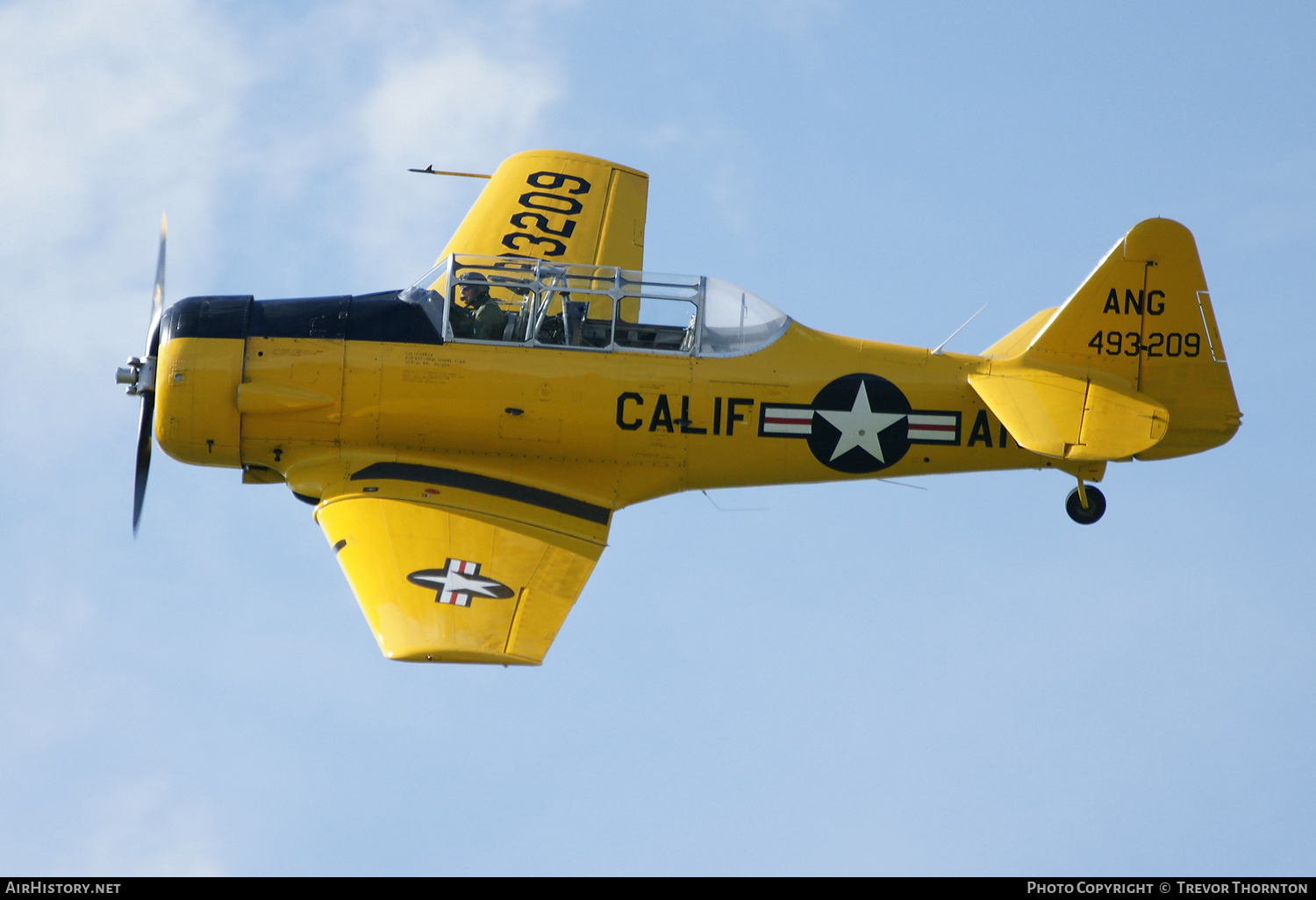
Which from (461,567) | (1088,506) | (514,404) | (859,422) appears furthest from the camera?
(1088,506)

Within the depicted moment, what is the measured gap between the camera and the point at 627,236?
54.2ft

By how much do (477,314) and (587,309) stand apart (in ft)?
3.11

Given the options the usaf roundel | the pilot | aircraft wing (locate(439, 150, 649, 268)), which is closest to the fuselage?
the usaf roundel

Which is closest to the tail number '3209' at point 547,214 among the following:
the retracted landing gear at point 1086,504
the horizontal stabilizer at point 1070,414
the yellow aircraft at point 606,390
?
the yellow aircraft at point 606,390

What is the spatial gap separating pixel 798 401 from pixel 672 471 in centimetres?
126

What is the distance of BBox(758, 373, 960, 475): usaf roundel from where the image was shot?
563 inches

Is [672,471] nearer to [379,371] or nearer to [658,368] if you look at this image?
[658,368]

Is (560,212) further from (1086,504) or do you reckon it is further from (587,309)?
(1086,504)

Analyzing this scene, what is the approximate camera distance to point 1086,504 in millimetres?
14648

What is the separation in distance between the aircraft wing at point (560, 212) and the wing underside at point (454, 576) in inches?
137

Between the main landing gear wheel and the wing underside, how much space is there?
4280 millimetres

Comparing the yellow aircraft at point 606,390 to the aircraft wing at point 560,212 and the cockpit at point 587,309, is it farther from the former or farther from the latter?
the aircraft wing at point 560,212

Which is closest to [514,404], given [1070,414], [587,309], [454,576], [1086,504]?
[587,309]

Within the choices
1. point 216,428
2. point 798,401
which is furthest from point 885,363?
point 216,428
